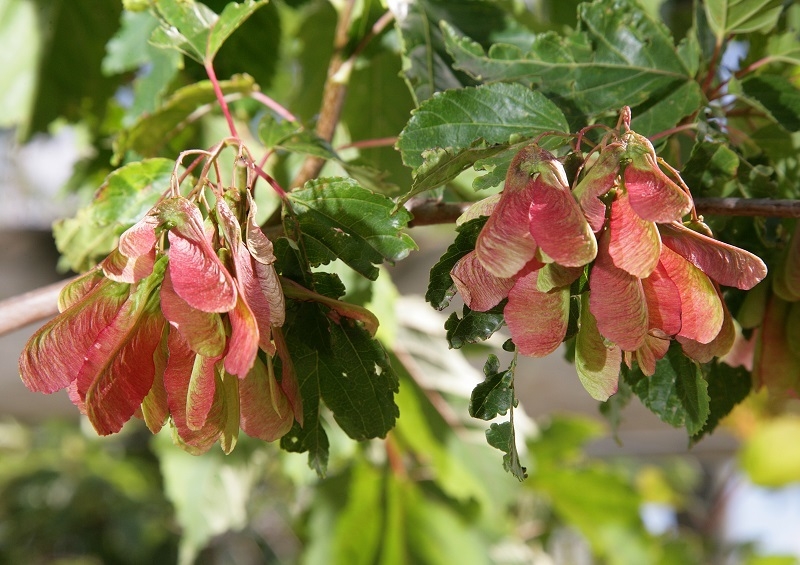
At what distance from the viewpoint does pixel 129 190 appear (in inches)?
14.1

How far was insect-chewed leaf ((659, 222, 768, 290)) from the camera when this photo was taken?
0.24m

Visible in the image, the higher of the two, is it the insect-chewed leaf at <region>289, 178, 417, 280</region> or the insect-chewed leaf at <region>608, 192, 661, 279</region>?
the insect-chewed leaf at <region>608, 192, 661, 279</region>

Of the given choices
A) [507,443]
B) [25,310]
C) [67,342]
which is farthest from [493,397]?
[25,310]

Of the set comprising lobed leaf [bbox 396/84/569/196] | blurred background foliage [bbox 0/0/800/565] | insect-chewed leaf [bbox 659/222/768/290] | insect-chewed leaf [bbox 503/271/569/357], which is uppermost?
lobed leaf [bbox 396/84/569/196]

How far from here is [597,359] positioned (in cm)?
25

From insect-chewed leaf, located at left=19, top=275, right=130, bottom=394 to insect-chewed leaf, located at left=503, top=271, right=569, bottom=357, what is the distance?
4.6 inches

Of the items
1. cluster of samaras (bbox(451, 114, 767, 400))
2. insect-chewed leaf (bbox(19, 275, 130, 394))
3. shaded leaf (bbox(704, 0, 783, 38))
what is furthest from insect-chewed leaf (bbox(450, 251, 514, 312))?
shaded leaf (bbox(704, 0, 783, 38))

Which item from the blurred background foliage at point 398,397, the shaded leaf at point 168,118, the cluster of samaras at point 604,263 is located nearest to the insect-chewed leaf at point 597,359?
the cluster of samaras at point 604,263

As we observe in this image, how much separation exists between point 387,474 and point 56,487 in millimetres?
1079

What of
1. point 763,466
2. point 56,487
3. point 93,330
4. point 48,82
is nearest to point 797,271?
point 93,330

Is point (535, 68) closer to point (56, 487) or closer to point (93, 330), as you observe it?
point (93, 330)

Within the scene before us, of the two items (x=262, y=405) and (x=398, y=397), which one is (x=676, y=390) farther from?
(x=398, y=397)

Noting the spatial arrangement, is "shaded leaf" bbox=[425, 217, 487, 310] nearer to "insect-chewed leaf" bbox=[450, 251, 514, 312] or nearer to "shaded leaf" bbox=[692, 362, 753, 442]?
"insect-chewed leaf" bbox=[450, 251, 514, 312]

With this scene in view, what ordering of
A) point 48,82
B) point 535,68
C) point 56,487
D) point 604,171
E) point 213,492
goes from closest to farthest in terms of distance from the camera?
1. point 604,171
2. point 535,68
3. point 48,82
4. point 213,492
5. point 56,487
